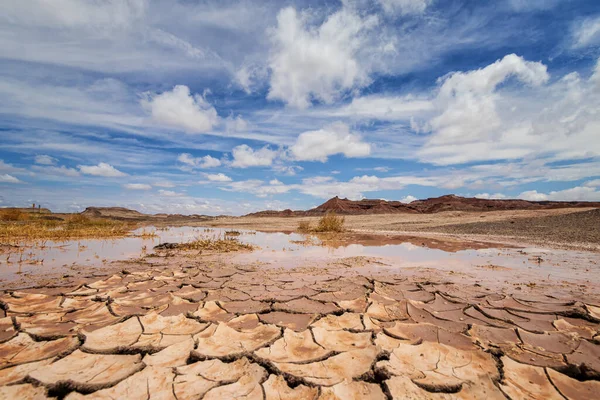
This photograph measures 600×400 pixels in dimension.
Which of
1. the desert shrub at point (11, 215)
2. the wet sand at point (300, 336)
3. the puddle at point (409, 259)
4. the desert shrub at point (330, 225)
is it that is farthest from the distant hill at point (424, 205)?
the wet sand at point (300, 336)

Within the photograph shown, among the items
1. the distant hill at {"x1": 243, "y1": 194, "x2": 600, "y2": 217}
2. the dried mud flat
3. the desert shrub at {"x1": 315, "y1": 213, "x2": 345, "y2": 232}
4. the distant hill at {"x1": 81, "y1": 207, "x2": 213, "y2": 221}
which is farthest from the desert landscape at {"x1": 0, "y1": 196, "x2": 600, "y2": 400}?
the distant hill at {"x1": 243, "y1": 194, "x2": 600, "y2": 217}

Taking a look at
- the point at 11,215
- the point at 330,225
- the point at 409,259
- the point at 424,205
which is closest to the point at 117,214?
the point at 11,215

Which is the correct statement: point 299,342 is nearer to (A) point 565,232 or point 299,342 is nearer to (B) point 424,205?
(A) point 565,232

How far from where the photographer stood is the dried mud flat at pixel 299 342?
1.94 m

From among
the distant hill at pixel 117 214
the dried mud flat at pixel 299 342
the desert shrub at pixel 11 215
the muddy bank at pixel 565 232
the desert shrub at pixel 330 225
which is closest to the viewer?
the dried mud flat at pixel 299 342

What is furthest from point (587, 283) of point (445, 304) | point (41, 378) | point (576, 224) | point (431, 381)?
point (576, 224)

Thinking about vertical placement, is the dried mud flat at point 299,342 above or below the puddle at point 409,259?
below

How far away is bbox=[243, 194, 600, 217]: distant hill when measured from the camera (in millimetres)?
43875

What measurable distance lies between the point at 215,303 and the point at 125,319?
0.97 metres

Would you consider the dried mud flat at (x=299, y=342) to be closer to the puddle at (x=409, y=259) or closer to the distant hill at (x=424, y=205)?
the puddle at (x=409, y=259)

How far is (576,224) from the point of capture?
1283 cm

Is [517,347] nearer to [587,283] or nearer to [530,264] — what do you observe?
[587,283]

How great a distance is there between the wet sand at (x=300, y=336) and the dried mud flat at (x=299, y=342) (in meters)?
0.01

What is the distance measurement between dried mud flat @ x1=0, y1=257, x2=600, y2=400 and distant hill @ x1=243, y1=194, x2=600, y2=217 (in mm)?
38916
